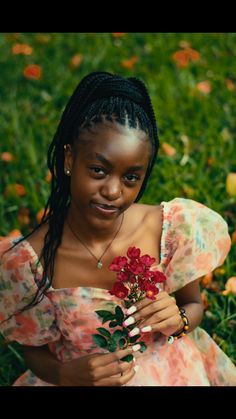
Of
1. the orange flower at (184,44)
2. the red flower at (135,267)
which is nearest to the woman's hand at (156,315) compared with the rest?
the red flower at (135,267)

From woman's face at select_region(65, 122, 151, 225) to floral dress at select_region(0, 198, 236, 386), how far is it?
293 mm

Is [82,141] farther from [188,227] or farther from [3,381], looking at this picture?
[3,381]

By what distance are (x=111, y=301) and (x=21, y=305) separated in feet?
0.90

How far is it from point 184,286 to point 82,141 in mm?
630

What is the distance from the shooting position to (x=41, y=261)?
1930 millimetres

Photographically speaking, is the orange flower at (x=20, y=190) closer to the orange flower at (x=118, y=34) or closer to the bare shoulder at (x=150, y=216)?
the bare shoulder at (x=150, y=216)

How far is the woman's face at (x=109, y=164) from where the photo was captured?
1.66m

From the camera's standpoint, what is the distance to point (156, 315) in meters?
1.77

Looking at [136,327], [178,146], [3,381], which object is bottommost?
[3,381]

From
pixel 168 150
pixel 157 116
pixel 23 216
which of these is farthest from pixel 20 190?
pixel 157 116

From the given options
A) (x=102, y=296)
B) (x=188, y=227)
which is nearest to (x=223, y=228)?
(x=188, y=227)

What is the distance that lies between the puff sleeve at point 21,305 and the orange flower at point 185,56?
2155 millimetres

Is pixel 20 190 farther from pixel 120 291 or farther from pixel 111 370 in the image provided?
pixel 120 291

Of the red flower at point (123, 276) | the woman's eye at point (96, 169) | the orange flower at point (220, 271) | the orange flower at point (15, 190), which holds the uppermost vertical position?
the woman's eye at point (96, 169)
